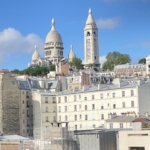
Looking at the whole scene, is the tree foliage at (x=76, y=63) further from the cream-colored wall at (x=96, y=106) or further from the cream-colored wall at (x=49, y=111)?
the cream-colored wall at (x=49, y=111)

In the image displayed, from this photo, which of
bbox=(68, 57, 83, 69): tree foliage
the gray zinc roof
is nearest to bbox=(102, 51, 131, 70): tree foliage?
bbox=(68, 57, 83, 69): tree foliage

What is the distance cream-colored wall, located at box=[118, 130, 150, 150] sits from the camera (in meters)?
41.2

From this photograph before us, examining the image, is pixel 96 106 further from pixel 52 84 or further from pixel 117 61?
pixel 117 61

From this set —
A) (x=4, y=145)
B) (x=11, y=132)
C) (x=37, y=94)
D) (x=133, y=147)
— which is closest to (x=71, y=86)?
(x=37, y=94)

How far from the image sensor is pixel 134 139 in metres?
41.9

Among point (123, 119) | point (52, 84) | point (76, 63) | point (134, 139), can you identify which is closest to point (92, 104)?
point (52, 84)

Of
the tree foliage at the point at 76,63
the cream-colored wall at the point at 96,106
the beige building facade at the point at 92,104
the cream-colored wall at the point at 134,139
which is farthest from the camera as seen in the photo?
the tree foliage at the point at 76,63

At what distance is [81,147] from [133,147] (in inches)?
201

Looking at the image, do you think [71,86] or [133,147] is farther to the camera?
[71,86]

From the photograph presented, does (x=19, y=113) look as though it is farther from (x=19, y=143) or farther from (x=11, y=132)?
(x=19, y=143)

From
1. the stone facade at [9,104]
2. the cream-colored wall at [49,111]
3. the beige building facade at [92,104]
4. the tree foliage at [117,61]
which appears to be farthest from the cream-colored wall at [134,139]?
the tree foliage at [117,61]

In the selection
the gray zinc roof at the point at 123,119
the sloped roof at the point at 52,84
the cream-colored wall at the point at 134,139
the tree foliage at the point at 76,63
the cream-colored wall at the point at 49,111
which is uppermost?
the tree foliage at the point at 76,63

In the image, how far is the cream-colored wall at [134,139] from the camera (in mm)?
41250

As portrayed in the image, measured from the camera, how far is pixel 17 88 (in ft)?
323
